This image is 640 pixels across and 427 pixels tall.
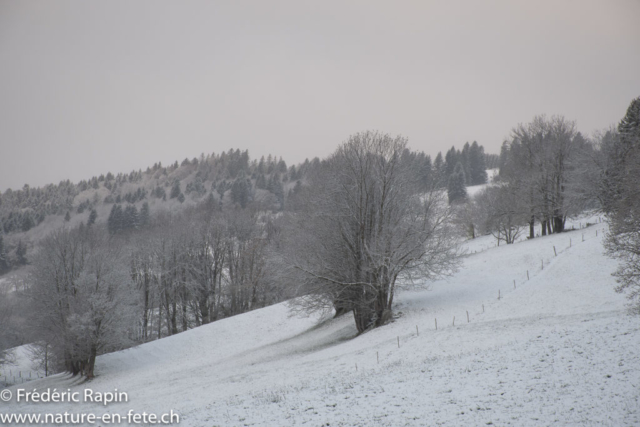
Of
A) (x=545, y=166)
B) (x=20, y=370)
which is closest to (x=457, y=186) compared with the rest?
(x=545, y=166)

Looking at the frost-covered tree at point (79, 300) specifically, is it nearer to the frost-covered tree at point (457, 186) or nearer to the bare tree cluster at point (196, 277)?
the bare tree cluster at point (196, 277)

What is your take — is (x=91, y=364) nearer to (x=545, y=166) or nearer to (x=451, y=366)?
(x=451, y=366)

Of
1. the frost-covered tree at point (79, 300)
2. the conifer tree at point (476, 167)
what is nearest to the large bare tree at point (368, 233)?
the frost-covered tree at point (79, 300)

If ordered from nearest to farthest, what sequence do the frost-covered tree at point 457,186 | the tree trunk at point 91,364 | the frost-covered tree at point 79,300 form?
the frost-covered tree at point 79,300 → the tree trunk at point 91,364 → the frost-covered tree at point 457,186

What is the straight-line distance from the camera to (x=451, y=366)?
541 inches

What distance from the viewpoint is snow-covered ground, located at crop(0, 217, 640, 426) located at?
10164mm

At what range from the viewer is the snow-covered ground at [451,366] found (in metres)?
10.2

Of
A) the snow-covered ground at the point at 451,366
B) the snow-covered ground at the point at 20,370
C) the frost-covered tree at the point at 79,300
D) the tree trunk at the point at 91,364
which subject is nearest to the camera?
the snow-covered ground at the point at 451,366

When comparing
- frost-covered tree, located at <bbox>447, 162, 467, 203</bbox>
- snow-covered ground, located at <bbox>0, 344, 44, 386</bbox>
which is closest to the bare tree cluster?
snow-covered ground, located at <bbox>0, 344, 44, 386</bbox>

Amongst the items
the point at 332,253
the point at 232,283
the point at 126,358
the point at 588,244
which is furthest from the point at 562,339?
the point at 232,283

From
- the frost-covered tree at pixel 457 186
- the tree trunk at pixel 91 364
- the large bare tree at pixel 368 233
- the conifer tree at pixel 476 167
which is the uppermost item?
the conifer tree at pixel 476 167

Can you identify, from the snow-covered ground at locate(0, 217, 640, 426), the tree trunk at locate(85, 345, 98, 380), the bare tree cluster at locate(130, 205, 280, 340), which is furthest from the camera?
the bare tree cluster at locate(130, 205, 280, 340)

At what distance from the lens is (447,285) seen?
30.3 metres

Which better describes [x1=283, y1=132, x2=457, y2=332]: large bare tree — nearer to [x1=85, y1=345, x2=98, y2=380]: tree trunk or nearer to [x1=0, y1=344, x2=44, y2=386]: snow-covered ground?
[x1=85, y1=345, x2=98, y2=380]: tree trunk
